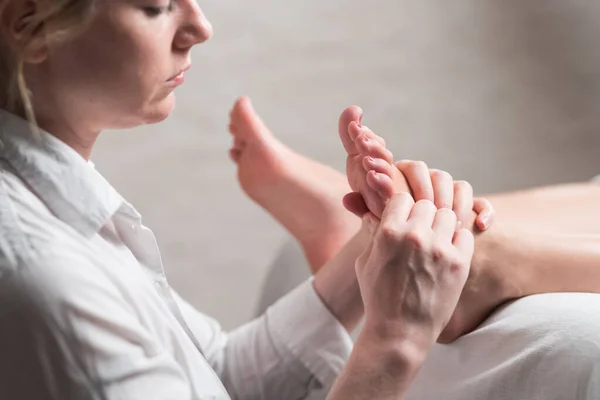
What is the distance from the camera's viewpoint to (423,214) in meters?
0.71

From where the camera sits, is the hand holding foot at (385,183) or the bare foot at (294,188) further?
the bare foot at (294,188)

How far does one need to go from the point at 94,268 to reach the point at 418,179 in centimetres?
34

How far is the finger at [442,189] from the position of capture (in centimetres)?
77

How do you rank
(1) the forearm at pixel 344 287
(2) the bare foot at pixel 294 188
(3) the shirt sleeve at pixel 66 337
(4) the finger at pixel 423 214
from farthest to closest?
(2) the bare foot at pixel 294 188 < (1) the forearm at pixel 344 287 < (4) the finger at pixel 423 214 < (3) the shirt sleeve at pixel 66 337

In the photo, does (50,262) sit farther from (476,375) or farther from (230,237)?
(230,237)

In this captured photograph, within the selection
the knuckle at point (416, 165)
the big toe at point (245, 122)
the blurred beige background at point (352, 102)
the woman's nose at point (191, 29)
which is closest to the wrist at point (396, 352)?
the knuckle at point (416, 165)

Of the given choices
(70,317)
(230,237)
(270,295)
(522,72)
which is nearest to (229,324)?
(230,237)

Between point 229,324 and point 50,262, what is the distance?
1.04 m


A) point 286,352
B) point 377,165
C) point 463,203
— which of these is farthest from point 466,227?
point 286,352

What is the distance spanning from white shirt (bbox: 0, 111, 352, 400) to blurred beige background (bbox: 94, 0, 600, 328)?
83cm

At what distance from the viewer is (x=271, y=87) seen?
5.53 ft

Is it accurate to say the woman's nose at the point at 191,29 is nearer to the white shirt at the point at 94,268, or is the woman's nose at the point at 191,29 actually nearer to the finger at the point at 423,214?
the white shirt at the point at 94,268

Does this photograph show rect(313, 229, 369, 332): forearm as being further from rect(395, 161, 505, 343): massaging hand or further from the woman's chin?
the woman's chin

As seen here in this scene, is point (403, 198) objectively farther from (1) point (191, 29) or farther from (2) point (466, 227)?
(1) point (191, 29)
